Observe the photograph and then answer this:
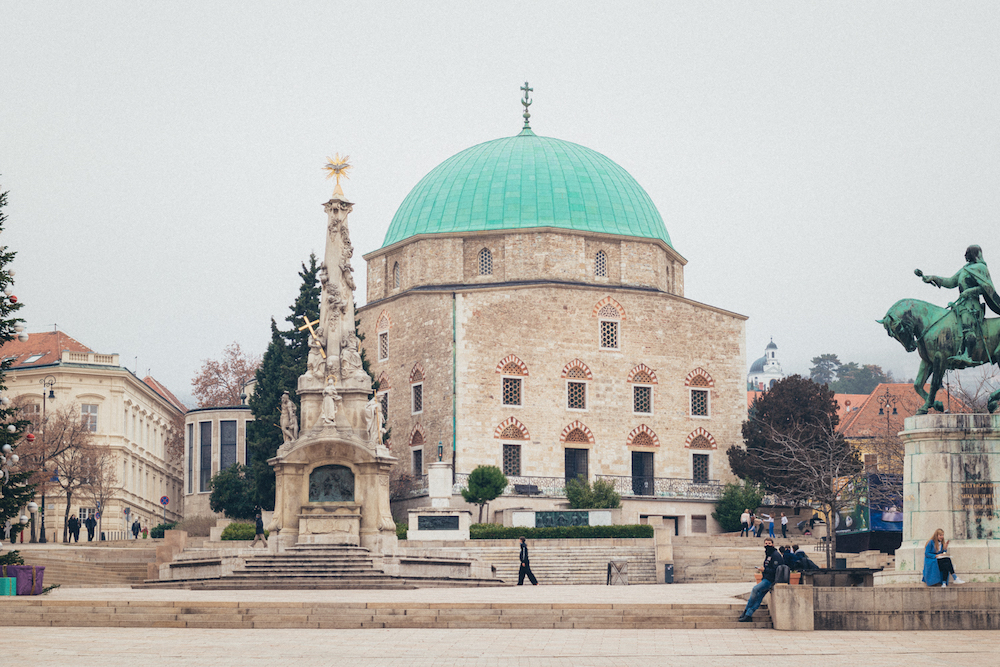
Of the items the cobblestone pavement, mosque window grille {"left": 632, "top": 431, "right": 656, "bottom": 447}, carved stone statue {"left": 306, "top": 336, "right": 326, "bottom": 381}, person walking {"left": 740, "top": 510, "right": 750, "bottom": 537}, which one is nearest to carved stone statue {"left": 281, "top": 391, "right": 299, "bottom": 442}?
carved stone statue {"left": 306, "top": 336, "right": 326, "bottom": 381}

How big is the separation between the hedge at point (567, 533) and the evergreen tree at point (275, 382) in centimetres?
829

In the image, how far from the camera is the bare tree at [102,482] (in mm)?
48784

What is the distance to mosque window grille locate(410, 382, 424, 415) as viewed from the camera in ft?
155

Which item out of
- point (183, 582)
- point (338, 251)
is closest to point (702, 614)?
point (183, 582)

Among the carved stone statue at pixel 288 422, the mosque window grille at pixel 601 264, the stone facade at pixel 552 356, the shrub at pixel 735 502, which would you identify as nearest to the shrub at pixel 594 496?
the stone facade at pixel 552 356

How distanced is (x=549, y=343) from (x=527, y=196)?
656 centimetres

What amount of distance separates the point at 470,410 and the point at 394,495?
4.51 metres

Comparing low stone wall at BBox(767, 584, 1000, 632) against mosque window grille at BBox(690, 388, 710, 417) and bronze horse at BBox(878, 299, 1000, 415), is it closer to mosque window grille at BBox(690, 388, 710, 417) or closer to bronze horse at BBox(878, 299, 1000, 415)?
bronze horse at BBox(878, 299, 1000, 415)

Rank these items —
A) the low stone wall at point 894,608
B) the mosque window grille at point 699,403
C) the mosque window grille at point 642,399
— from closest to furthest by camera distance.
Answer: the low stone wall at point 894,608
the mosque window grille at point 642,399
the mosque window grille at point 699,403

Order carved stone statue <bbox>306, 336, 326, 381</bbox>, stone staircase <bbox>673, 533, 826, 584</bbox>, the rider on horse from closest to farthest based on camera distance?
the rider on horse, carved stone statue <bbox>306, 336, 326, 381</bbox>, stone staircase <bbox>673, 533, 826, 584</bbox>

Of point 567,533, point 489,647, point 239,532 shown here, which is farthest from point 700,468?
point 489,647

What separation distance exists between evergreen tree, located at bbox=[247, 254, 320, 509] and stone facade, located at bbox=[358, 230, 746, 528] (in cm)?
518

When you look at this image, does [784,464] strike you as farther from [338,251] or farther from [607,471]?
[338,251]

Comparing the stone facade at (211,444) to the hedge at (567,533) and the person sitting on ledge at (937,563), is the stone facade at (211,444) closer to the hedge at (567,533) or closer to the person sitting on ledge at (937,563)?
the hedge at (567,533)
